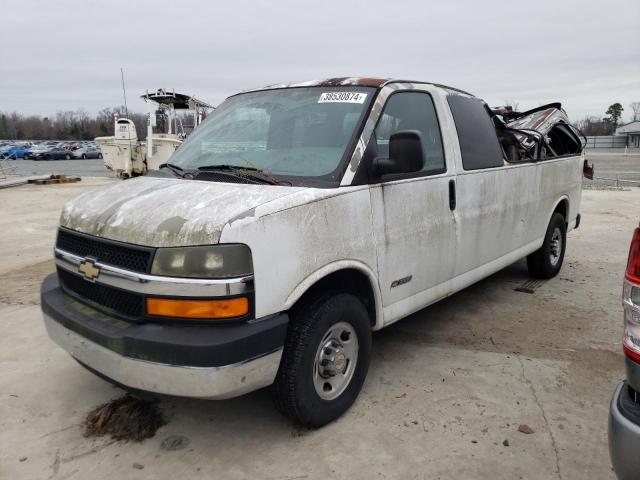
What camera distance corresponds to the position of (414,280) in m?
3.67

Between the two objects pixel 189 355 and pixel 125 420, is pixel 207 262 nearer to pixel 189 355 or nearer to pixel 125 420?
pixel 189 355

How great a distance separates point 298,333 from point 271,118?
1.64m

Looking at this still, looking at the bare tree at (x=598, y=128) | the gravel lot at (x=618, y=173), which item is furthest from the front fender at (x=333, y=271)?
the bare tree at (x=598, y=128)

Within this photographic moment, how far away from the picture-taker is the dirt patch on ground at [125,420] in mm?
3100

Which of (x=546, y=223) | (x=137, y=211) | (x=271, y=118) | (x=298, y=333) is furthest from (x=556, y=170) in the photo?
(x=137, y=211)

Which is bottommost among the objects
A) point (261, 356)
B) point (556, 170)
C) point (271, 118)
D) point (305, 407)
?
point (305, 407)

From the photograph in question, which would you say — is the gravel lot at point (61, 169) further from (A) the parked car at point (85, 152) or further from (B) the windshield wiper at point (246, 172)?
(B) the windshield wiper at point (246, 172)

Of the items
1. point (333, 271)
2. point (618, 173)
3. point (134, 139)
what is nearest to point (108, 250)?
point (333, 271)

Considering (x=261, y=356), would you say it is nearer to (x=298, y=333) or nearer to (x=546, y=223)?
(x=298, y=333)

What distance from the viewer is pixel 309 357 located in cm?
288

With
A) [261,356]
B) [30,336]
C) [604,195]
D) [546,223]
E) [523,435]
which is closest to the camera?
[261,356]

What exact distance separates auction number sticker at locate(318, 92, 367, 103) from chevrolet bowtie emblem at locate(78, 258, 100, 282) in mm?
1800

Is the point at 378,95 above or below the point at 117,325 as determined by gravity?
above

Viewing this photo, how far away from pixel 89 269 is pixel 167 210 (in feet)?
1.88
